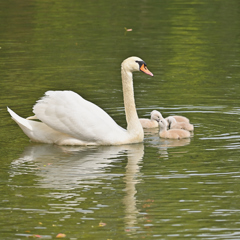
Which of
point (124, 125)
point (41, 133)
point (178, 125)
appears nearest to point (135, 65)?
point (178, 125)

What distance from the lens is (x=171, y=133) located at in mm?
12648

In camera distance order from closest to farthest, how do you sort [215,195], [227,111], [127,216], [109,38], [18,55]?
[127,216] → [215,195] → [227,111] → [18,55] → [109,38]

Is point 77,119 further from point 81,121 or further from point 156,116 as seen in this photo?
point 156,116

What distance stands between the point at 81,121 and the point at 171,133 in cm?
155

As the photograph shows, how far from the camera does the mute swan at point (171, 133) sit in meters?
12.6

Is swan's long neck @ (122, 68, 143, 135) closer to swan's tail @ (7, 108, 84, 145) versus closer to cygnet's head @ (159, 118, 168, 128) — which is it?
cygnet's head @ (159, 118, 168, 128)

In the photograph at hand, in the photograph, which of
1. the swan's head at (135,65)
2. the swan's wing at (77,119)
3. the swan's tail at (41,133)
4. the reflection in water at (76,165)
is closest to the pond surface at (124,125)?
the reflection in water at (76,165)

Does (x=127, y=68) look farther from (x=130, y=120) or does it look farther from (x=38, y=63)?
(x=38, y=63)

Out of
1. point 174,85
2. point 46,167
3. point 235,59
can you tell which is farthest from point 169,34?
point 46,167

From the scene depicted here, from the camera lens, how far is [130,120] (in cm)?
1247

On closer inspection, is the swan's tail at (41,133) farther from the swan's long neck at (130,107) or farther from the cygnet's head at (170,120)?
the cygnet's head at (170,120)

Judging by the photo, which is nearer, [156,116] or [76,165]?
[76,165]

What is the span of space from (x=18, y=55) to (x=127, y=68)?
907 cm

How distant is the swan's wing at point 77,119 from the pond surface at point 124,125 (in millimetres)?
250
